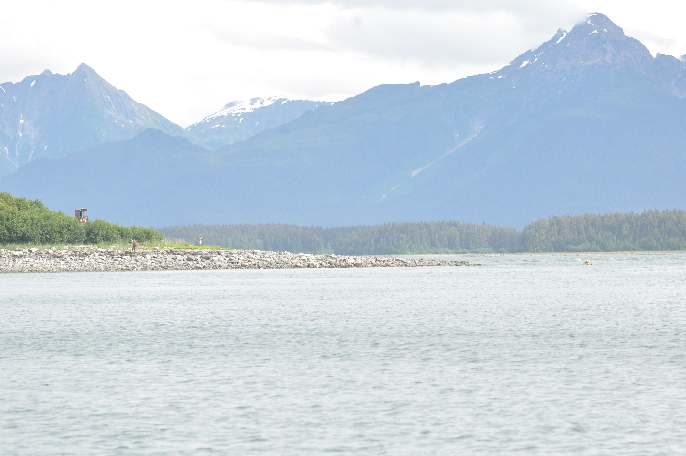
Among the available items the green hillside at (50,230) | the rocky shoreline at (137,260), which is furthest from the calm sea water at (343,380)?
the green hillside at (50,230)

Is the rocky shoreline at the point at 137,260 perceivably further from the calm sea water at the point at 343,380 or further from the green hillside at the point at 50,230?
the calm sea water at the point at 343,380

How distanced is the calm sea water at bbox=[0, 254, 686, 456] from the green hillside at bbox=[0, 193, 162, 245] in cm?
7321

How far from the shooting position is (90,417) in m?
25.5

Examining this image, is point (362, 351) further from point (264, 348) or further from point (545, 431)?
point (545, 431)

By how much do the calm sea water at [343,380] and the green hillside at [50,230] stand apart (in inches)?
2882

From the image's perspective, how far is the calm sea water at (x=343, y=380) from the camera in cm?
2297

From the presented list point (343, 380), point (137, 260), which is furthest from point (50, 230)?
point (343, 380)

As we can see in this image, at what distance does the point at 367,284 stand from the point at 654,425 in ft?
238

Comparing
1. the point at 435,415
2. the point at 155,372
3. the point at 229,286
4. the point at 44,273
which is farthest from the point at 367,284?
the point at 435,415

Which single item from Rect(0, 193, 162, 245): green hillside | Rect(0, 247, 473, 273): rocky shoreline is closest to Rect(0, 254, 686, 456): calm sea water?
Rect(0, 247, 473, 273): rocky shoreline

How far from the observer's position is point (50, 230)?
134m

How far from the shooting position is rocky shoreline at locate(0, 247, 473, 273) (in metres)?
122

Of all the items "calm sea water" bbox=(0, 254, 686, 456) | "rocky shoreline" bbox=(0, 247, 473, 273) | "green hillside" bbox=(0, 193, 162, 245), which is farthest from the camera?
"green hillside" bbox=(0, 193, 162, 245)

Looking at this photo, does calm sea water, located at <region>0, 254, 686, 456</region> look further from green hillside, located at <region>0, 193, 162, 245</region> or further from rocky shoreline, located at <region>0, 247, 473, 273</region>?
green hillside, located at <region>0, 193, 162, 245</region>
